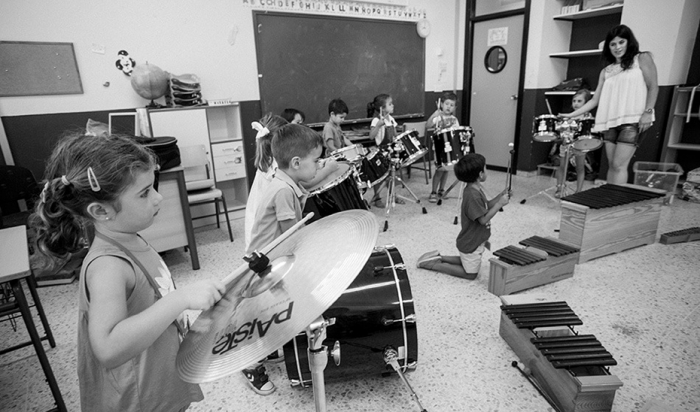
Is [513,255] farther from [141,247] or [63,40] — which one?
[63,40]

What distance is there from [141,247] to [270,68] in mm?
3617

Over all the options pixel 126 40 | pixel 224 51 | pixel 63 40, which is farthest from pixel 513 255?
pixel 63 40

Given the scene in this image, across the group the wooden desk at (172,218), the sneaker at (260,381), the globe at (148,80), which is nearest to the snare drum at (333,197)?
the sneaker at (260,381)

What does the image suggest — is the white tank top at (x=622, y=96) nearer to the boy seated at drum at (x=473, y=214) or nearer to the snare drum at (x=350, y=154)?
the boy seated at drum at (x=473, y=214)

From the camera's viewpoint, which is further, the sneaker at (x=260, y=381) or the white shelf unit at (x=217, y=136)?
the white shelf unit at (x=217, y=136)

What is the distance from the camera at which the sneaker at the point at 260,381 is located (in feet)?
5.38

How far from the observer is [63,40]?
10.3 feet

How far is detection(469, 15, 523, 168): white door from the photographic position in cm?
513

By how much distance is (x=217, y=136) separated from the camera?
4.03 meters

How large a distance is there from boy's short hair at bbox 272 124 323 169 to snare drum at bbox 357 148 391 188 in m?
1.55

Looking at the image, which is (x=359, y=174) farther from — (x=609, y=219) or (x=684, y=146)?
(x=684, y=146)

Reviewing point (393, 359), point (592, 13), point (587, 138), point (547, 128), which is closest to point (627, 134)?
point (587, 138)

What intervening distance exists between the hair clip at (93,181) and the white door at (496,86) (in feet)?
17.6

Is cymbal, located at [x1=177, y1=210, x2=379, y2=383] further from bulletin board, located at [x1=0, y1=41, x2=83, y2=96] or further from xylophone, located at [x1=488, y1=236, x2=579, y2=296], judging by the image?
bulletin board, located at [x1=0, y1=41, x2=83, y2=96]
